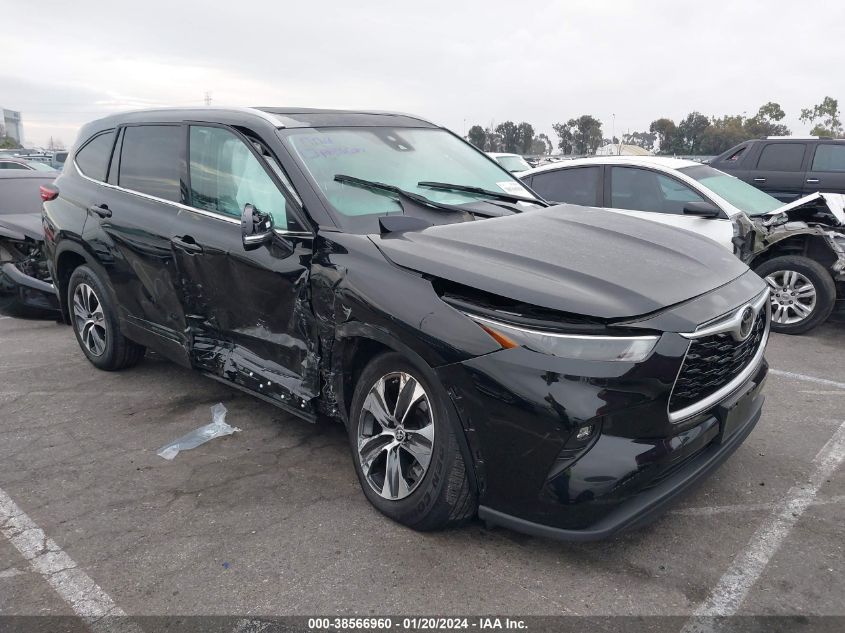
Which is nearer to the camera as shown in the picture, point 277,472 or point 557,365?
point 557,365

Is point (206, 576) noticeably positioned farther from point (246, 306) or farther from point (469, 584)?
point (246, 306)

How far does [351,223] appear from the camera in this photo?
3.34 m

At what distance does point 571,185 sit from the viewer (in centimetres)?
752

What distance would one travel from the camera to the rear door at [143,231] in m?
4.25

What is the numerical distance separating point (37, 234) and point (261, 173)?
429 cm

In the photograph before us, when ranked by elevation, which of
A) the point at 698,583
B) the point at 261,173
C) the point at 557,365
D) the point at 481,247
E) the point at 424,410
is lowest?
the point at 698,583

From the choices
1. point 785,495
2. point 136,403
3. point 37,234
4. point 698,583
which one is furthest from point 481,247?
point 37,234

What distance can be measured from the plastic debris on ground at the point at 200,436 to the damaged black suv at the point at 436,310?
1.27 ft

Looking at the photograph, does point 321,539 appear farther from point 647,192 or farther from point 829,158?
point 829,158

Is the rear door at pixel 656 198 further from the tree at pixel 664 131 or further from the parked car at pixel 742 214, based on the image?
the tree at pixel 664 131

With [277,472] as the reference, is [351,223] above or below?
above

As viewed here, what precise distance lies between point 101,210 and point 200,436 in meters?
1.77

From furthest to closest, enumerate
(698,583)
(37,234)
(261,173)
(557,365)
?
1. (37,234)
2. (261,173)
3. (698,583)
4. (557,365)

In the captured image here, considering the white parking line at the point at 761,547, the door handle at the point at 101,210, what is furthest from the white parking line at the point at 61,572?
the white parking line at the point at 761,547
